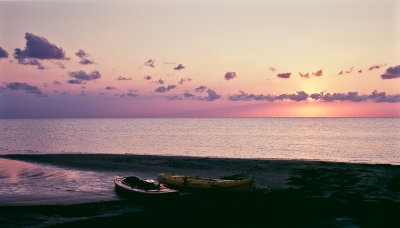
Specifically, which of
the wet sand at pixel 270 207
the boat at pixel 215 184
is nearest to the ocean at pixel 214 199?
the wet sand at pixel 270 207

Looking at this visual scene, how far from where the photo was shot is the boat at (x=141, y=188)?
24.4 metres

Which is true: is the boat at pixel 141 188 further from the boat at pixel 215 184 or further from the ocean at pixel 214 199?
→ the boat at pixel 215 184

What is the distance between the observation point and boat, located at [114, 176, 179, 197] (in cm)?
2442

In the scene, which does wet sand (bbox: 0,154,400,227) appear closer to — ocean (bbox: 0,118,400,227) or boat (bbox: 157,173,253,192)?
ocean (bbox: 0,118,400,227)

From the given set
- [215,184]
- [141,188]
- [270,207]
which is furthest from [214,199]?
[141,188]

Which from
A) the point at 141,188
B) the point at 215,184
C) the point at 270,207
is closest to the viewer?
the point at 270,207

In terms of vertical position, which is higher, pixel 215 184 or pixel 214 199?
pixel 215 184

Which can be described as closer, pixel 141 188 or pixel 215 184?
pixel 141 188

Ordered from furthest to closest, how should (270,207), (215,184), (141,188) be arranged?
1. (215,184)
2. (141,188)
3. (270,207)

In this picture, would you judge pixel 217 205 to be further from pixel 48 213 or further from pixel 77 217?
pixel 48 213

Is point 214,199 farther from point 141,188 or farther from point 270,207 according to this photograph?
point 141,188

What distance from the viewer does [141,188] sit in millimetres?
26125

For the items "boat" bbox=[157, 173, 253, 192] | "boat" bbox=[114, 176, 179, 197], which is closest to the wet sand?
"boat" bbox=[157, 173, 253, 192]

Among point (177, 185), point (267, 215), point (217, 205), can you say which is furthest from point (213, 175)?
point (267, 215)
